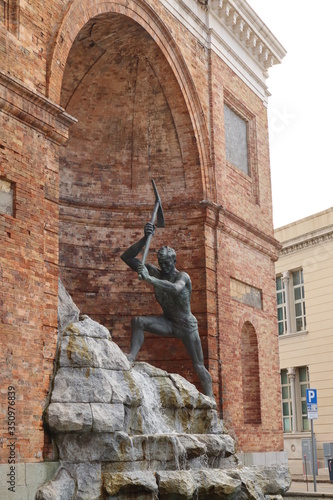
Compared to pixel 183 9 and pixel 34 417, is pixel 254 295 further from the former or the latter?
pixel 34 417

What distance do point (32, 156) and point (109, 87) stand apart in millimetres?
6552

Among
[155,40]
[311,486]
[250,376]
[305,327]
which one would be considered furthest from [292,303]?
[155,40]

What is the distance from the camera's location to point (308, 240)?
32781mm

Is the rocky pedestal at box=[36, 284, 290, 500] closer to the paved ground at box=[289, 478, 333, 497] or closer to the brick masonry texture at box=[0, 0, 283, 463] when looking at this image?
the brick masonry texture at box=[0, 0, 283, 463]

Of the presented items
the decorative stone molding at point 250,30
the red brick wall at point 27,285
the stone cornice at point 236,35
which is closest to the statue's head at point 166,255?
the red brick wall at point 27,285

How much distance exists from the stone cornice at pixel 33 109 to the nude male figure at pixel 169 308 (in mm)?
2874

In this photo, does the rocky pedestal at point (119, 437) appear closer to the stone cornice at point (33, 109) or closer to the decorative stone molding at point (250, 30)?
the stone cornice at point (33, 109)

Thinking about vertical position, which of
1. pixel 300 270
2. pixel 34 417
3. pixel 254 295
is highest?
pixel 300 270

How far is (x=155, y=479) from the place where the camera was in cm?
1123

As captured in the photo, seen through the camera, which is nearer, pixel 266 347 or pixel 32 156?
pixel 32 156

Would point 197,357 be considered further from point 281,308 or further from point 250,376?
point 281,308

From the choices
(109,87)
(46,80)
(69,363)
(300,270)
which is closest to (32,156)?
(46,80)

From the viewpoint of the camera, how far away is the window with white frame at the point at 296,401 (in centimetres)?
3228

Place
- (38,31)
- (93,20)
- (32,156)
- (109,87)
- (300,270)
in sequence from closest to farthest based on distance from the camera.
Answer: (32,156)
(38,31)
(93,20)
(109,87)
(300,270)
